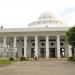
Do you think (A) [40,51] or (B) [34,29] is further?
(A) [40,51]

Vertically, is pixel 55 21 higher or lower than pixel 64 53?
higher

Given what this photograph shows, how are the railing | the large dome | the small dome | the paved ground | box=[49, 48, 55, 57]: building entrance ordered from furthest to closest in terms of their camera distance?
the small dome
the large dome
box=[49, 48, 55, 57]: building entrance
the railing
the paved ground

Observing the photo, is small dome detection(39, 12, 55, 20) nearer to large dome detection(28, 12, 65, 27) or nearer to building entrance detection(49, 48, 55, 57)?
large dome detection(28, 12, 65, 27)

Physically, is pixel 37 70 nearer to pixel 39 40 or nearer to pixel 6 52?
pixel 6 52

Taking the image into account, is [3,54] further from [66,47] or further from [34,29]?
[66,47]

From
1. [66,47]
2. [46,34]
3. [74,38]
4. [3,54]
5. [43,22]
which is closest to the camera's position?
[74,38]

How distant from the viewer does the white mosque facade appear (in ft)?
189

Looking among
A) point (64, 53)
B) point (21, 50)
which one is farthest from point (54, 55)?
point (21, 50)

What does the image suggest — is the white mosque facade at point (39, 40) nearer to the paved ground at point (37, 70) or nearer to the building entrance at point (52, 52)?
the building entrance at point (52, 52)

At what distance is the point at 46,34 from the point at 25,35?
588 centimetres

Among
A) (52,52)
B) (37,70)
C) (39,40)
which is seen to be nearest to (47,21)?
(39,40)

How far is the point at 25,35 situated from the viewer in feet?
193

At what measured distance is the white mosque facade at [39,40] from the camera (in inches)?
2263

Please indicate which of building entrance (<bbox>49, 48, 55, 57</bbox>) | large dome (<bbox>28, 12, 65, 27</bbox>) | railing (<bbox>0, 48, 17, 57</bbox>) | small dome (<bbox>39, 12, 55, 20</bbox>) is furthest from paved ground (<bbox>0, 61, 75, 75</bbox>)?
small dome (<bbox>39, 12, 55, 20</bbox>)
